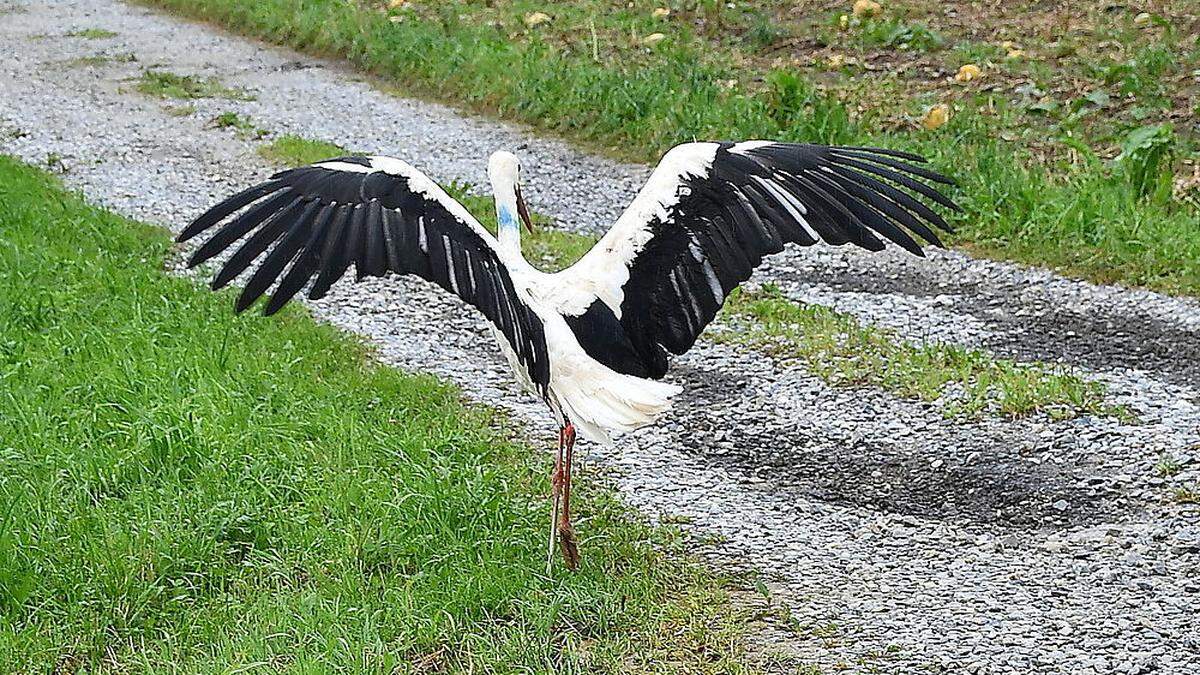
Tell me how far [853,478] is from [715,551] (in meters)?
0.82

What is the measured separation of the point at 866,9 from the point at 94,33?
7852 millimetres

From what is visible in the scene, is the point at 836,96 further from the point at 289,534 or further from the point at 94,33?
the point at 94,33

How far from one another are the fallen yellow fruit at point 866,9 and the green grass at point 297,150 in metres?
4.84

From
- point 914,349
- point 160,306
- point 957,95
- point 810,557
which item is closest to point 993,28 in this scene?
point 957,95

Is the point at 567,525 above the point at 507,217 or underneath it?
underneath

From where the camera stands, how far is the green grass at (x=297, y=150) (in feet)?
34.7

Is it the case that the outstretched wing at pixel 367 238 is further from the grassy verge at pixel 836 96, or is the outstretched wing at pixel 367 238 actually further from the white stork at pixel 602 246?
the grassy verge at pixel 836 96

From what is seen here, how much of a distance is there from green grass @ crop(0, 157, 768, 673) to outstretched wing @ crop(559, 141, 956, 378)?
0.76 metres

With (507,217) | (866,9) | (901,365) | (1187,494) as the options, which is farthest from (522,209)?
(866,9)

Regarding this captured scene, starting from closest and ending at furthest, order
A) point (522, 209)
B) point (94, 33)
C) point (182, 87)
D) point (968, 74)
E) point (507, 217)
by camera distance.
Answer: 1. point (507, 217)
2. point (522, 209)
3. point (968, 74)
4. point (182, 87)
5. point (94, 33)

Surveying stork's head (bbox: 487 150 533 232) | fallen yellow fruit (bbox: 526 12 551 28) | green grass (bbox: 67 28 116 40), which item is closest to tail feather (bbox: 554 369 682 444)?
stork's head (bbox: 487 150 533 232)

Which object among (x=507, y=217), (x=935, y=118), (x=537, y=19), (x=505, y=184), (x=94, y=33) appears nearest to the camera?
(x=507, y=217)

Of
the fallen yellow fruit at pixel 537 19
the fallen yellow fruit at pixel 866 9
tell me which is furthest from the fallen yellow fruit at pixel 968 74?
the fallen yellow fruit at pixel 537 19

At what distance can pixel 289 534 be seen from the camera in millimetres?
4891
